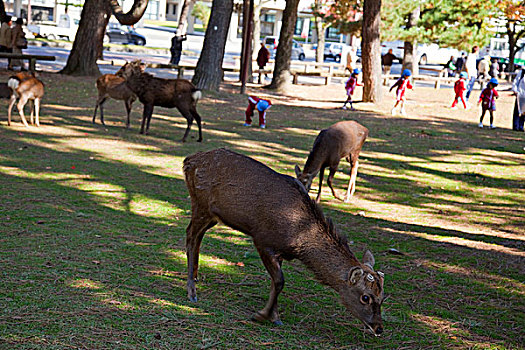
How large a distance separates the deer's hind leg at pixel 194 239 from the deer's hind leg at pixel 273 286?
68 centimetres

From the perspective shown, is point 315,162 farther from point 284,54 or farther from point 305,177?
point 284,54

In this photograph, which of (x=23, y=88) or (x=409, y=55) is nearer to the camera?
(x=23, y=88)

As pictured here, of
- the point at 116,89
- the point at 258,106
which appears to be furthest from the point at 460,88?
the point at 116,89

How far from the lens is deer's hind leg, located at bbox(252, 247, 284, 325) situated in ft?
16.5

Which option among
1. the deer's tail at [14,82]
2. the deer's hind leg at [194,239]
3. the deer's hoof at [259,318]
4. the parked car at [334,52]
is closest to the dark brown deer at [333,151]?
the deer's hind leg at [194,239]

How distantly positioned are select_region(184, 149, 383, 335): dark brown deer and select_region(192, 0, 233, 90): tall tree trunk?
651 inches

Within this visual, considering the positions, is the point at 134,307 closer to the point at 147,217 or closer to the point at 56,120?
the point at 147,217

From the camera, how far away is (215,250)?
7.01 meters

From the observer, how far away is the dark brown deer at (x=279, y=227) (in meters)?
4.80

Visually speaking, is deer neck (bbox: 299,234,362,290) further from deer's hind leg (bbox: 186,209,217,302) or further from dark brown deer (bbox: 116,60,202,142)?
dark brown deer (bbox: 116,60,202,142)

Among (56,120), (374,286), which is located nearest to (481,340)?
(374,286)

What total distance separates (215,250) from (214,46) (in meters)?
15.6

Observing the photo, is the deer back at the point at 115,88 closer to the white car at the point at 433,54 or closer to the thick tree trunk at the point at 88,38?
the thick tree trunk at the point at 88,38

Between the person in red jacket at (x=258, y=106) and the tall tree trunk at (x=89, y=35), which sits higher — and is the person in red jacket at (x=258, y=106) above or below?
below
